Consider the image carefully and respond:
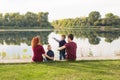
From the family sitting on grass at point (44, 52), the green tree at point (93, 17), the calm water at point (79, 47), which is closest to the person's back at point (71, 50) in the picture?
the family sitting on grass at point (44, 52)

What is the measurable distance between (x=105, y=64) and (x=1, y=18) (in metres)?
109

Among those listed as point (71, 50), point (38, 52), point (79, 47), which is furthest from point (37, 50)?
point (79, 47)

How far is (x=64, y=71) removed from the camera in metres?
10.9

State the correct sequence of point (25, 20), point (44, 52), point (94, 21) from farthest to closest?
point (94, 21), point (25, 20), point (44, 52)

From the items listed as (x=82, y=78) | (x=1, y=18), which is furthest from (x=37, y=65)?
(x=1, y=18)

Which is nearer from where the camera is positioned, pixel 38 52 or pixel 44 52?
pixel 38 52

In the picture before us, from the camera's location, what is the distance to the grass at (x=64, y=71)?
1006 centimetres

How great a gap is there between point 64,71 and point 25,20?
11148cm

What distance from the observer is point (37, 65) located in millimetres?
12047

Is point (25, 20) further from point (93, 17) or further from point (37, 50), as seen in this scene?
point (37, 50)

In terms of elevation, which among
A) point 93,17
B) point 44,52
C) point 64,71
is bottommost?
point 64,71

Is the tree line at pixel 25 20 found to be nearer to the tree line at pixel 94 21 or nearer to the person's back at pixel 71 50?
the tree line at pixel 94 21

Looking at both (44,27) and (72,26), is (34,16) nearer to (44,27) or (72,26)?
(44,27)

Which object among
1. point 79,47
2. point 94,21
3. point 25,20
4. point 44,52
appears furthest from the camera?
point 94,21
